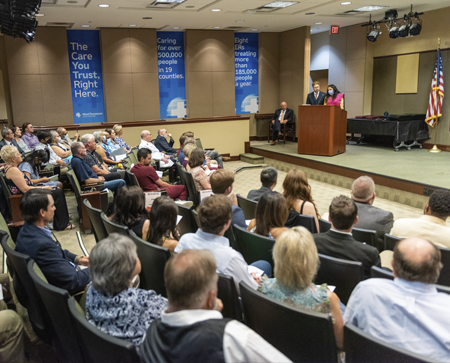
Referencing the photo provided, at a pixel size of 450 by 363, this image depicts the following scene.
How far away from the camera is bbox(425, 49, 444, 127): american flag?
917cm

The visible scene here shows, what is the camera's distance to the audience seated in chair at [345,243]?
7.70 ft

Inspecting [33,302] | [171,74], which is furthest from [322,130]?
[33,302]

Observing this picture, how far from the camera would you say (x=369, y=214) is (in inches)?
129

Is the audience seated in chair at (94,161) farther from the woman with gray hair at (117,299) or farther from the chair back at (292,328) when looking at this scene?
the chair back at (292,328)

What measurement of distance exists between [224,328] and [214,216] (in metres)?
1.08

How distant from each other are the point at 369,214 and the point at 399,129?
6773 mm

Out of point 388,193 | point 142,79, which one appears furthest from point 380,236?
point 142,79

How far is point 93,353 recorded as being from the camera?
151cm

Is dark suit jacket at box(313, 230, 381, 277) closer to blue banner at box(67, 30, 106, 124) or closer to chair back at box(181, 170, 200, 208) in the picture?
chair back at box(181, 170, 200, 208)

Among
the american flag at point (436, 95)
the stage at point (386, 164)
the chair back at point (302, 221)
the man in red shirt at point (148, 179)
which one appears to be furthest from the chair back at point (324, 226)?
the american flag at point (436, 95)

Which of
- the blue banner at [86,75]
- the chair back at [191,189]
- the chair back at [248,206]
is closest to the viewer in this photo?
the chair back at [248,206]

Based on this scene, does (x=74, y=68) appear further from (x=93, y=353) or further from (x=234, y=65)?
(x=93, y=353)

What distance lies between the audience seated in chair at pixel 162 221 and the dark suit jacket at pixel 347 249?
3.21 ft

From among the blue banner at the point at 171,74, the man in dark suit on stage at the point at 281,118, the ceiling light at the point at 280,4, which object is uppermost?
the ceiling light at the point at 280,4
